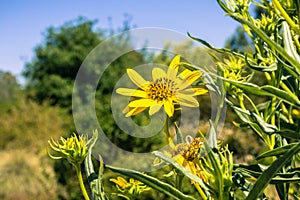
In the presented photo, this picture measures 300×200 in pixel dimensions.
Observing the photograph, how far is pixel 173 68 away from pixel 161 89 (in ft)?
0.11

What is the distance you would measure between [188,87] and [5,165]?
8496 millimetres

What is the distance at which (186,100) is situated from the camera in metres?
0.59

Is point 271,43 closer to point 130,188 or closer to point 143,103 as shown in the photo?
point 143,103

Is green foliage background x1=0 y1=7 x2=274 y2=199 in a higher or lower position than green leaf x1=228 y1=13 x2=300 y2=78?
higher

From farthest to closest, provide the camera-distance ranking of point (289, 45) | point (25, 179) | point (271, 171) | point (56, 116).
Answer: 1. point (56, 116)
2. point (25, 179)
3. point (289, 45)
4. point (271, 171)

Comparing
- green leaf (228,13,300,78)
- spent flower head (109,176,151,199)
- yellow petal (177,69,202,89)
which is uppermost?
yellow petal (177,69,202,89)

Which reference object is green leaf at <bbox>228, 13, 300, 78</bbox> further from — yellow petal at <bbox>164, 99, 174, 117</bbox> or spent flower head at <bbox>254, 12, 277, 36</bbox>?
spent flower head at <bbox>254, 12, 277, 36</bbox>

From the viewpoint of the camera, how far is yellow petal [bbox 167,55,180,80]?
0.57 meters

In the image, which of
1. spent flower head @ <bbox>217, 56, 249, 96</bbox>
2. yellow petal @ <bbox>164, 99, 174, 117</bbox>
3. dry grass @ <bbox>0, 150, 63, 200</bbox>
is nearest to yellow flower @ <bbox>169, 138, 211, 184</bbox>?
yellow petal @ <bbox>164, 99, 174, 117</bbox>

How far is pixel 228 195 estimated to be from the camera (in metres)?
0.50

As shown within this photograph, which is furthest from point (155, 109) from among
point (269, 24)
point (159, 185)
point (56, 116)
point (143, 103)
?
point (56, 116)

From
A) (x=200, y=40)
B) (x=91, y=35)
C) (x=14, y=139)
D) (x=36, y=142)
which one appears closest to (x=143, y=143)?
(x=200, y=40)

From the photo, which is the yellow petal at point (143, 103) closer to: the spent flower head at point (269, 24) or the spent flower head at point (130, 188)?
the spent flower head at point (130, 188)

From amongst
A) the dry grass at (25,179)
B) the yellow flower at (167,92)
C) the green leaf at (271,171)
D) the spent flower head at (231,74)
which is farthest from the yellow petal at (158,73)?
the dry grass at (25,179)
